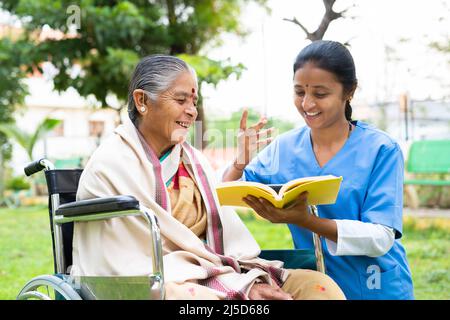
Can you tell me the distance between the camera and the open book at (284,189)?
59.9 inches

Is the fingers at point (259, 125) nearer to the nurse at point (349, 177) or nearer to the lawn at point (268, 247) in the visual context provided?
the nurse at point (349, 177)

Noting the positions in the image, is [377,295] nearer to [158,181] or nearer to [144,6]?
[158,181]

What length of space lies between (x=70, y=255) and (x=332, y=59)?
102cm

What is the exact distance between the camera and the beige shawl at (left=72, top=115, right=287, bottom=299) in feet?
5.32

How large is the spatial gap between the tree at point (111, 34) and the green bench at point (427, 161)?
2.71 meters

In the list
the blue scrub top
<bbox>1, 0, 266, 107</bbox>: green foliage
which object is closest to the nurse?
the blue scrub top

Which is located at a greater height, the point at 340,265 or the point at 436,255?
the point at 340,265

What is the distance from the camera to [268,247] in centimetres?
483

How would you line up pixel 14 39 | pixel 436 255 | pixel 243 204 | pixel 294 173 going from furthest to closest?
pixel 14 39, pixel 436 255, pixel 294 173, pixel 243 204

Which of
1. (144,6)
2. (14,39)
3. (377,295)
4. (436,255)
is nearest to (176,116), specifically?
(377,295)

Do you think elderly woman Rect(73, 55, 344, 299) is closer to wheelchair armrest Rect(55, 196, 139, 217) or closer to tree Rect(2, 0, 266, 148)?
wheelchair armrest Rect(55, 196, 139, 217)

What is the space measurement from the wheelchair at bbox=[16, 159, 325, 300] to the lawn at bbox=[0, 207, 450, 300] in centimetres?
186
